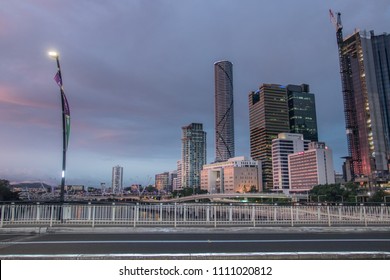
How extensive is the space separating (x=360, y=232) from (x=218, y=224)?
7207mm

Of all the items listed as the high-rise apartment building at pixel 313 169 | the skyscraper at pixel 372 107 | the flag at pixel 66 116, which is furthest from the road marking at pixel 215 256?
the skyscraper at pixel 372 107

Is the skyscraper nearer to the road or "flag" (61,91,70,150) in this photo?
the road

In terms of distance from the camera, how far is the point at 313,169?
183875 mm

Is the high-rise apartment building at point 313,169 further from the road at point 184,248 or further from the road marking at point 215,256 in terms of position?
the road marking at point 215,256

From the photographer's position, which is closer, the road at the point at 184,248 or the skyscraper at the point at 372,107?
the road at the point at 184,248

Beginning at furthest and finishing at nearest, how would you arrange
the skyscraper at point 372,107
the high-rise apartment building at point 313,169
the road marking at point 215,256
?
the high-rise apartment building at point 313,169 → the skyscraper at point 372,107 → the road marking at point 215,256

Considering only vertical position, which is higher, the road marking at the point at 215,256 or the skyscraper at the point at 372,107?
the skyscraper at the point at 372,107

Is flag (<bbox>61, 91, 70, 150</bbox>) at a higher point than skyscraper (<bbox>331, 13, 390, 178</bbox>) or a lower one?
lower

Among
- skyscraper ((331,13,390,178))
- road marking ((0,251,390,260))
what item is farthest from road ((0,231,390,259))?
skyscraper ((331,13,390,178))

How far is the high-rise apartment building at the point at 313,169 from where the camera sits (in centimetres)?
18062

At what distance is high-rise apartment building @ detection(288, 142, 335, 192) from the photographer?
181 m

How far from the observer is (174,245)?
10367mm

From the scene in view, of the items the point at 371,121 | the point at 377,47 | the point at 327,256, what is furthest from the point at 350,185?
the point at 377,47
